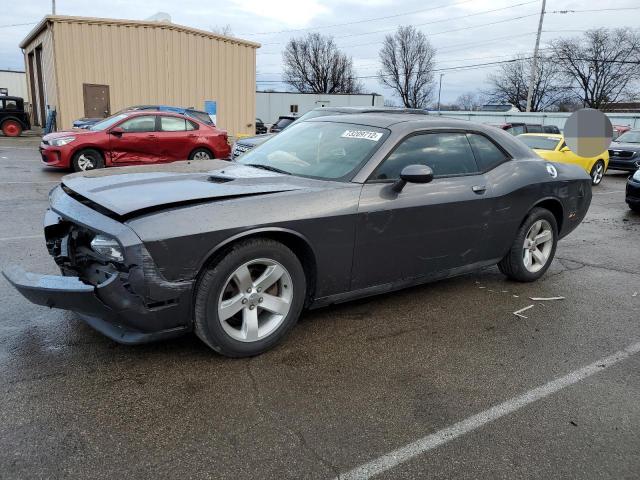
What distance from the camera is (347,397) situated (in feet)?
9.75

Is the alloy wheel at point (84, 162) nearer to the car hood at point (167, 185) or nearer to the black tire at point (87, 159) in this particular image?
the black tire at point (87, 159)

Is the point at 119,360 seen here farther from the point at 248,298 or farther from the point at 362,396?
the point at 362,396

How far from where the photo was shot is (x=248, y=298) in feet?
10.8

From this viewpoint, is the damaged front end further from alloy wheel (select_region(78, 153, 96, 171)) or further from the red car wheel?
the red car wheel

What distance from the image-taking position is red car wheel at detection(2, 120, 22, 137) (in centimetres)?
2289

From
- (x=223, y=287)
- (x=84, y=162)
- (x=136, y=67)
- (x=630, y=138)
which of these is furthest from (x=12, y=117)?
(x=630, y=138)

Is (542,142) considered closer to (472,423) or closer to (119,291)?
(472,423)

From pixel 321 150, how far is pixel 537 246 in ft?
8.23

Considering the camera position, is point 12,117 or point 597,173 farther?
point 12,117

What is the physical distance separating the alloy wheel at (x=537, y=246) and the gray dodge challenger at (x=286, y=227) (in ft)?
0.10

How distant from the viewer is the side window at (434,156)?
3947 mm

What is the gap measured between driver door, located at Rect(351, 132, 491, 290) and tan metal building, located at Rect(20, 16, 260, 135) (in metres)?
21.5

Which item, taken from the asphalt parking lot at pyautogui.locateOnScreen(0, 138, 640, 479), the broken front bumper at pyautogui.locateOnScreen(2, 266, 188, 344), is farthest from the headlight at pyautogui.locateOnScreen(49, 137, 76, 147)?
the broken front bumper at pyautogui.locateOnScreen(2, 266, 188, 344)

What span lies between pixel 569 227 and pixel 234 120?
22920mm
